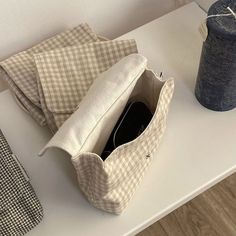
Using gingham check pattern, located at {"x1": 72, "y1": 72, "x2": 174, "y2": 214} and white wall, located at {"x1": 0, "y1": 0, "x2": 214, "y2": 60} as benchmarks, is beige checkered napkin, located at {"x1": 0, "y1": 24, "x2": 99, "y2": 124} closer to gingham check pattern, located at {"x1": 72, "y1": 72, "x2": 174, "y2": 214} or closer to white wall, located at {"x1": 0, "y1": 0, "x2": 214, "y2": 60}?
white wall, located at {"x1": 0, "y1": 0, "x2": 214, "y2": 60}

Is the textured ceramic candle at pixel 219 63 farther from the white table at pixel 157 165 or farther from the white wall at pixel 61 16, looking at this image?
the white wall at pixel 61 16

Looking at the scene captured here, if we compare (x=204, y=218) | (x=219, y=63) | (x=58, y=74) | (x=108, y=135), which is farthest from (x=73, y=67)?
(x=204, y=218)

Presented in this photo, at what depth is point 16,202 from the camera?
0.64 meters

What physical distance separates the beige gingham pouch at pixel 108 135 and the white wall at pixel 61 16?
282mm

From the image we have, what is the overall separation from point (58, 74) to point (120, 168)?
248mm

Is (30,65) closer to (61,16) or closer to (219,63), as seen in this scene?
(61,16)

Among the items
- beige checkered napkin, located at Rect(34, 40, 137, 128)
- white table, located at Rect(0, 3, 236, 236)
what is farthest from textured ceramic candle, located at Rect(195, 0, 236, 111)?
beige checkered napkin, located at Rect(34, 40, 137, 128)

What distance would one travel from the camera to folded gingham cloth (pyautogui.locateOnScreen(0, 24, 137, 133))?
75cm

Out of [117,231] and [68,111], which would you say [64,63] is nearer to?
Answer: [68,111]

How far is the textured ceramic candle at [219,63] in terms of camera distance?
0.64 metres

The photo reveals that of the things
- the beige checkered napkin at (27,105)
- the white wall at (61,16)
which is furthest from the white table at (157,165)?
the white wall at (61,16)

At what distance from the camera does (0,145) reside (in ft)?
2.23

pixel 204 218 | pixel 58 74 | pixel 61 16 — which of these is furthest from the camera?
pixel 204 218

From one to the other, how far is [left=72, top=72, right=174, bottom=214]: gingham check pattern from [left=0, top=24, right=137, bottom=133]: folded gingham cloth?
154 millimetres
